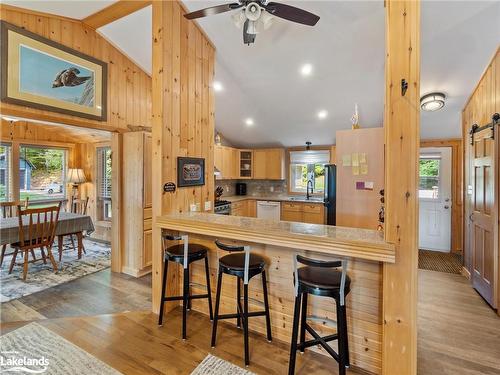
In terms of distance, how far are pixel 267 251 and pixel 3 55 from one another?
11.1 feet

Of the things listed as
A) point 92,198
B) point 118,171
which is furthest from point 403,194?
point 92,198

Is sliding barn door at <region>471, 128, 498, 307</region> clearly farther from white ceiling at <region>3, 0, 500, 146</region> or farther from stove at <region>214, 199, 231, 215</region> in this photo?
stove at <region>214, 199, 231, 215</region>

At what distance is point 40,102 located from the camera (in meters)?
3.06

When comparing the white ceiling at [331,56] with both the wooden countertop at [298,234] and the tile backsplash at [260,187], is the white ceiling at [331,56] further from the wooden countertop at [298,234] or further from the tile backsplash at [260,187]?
the wooden countertop at [298,234]

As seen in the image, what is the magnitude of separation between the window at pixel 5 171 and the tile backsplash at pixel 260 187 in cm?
407

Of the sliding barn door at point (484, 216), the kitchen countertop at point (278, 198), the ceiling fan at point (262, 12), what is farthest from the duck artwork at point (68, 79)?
the sliding barn door at point (484, 216)

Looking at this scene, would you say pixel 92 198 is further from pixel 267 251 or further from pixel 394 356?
pixel 394 356

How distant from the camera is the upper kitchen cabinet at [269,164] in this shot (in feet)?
20.5

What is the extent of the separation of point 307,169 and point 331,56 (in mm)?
3303

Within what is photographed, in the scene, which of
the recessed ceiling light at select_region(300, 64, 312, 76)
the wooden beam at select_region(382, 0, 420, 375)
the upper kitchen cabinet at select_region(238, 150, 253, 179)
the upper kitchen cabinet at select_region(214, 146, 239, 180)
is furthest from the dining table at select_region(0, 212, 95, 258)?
the wooden beam at select_region(382, 0, 420, 375)

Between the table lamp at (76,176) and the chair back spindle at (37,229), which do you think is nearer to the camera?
the chair back spindle at (37,229)

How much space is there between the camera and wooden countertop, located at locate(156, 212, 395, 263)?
5.31 ft

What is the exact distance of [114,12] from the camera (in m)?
3.17

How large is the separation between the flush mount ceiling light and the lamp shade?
22.1 feet
